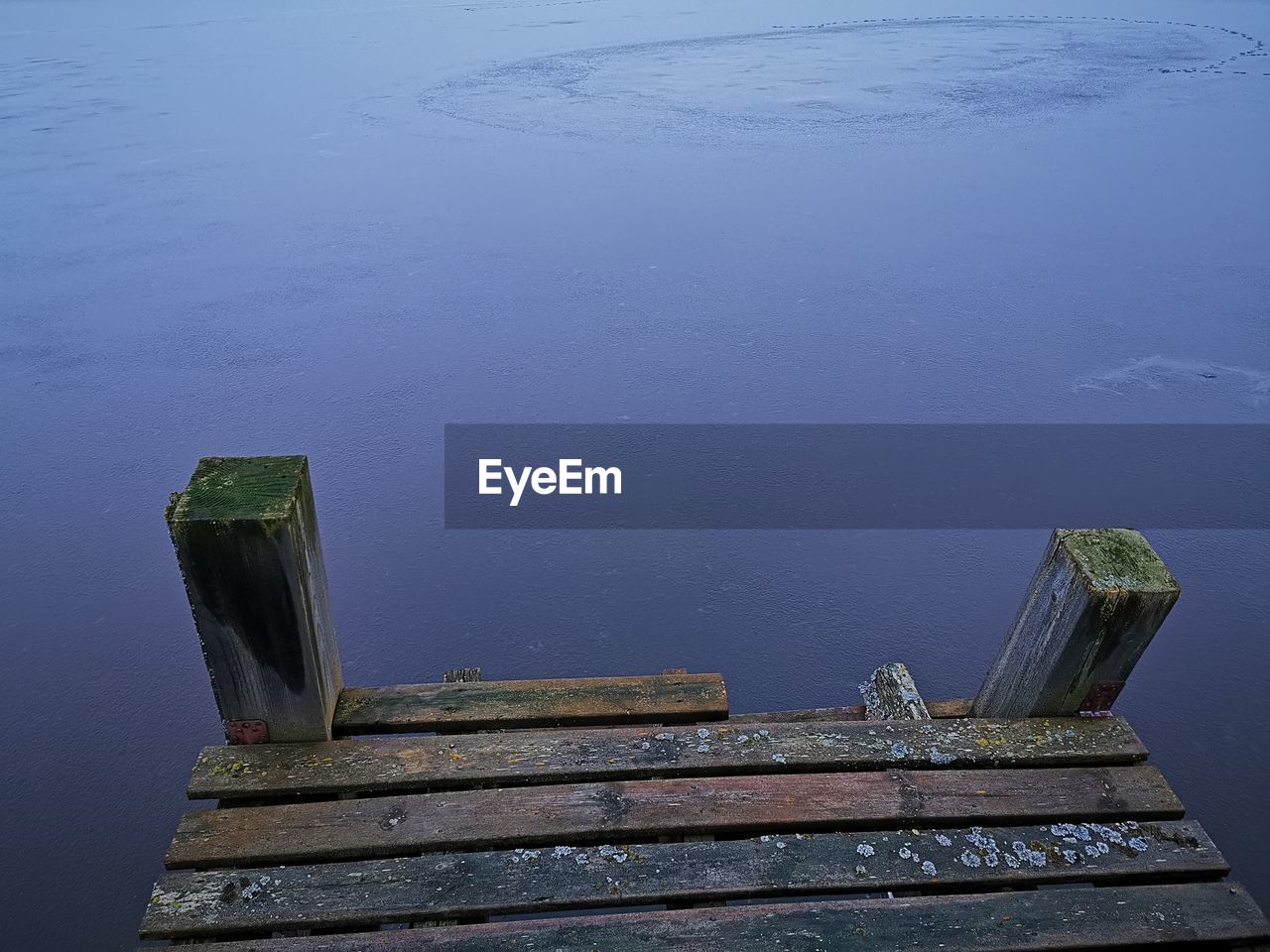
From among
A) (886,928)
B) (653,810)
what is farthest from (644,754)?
(886,928)

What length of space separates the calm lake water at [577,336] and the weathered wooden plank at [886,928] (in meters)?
1.33

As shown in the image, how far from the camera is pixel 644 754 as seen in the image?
2.03 m

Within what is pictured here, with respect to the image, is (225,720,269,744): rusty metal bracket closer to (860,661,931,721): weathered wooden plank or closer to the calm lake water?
the calm lake water

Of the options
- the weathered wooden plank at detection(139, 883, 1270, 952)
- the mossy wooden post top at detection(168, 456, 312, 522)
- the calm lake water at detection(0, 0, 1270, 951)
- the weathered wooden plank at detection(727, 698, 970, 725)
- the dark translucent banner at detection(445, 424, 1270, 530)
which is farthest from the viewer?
the dark translucent banner at detection(445, 424, 1270, 530)

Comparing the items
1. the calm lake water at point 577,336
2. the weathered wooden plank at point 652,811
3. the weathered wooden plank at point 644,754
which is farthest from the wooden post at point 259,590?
the calm lake water at point 577,336

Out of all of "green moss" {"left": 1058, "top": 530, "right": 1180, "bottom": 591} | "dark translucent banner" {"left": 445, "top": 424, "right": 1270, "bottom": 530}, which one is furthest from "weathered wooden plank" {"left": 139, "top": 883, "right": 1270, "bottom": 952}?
"dark translucent banner" {"left": 445, "top": 424, "right": 1270, "bottom": 530}

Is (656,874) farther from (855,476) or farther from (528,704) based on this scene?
(855,476)

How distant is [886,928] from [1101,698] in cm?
81

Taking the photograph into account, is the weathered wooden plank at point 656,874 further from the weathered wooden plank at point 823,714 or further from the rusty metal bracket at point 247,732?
the weathered wooden plank at point 823,714

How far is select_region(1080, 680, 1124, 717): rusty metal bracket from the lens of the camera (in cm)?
211

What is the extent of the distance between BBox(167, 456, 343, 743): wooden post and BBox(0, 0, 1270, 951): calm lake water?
3.86 ft

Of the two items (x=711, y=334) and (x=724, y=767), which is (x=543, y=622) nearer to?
(x=724, y=767)

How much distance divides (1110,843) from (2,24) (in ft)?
63.8

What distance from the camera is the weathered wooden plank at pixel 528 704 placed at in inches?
86.1
